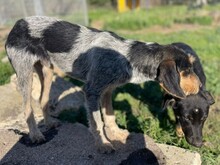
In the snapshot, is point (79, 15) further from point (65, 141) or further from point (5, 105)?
point (65, 141)

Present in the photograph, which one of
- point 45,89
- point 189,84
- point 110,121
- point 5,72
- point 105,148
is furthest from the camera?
point 5,72

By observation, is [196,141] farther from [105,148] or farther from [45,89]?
[45,89]

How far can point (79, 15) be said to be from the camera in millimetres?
14242

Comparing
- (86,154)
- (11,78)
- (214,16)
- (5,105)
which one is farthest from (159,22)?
(86,154)

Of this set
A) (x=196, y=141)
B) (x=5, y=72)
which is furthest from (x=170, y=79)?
(x=5, y=72)

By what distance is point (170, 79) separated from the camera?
4.01m

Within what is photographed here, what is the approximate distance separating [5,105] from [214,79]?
4.00 metres

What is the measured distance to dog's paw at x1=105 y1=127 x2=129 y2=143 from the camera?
5.06 meters

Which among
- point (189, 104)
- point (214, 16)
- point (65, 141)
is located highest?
point (189, 104)

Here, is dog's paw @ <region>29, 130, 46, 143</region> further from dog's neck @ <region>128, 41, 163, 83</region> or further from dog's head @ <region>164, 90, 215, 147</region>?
dog's head @ <region>164, 90, 215, 147</region>

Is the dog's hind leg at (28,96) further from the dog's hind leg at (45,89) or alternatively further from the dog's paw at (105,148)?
the dog's paw at (105,148)

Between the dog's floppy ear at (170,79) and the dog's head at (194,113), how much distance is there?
0.97ft

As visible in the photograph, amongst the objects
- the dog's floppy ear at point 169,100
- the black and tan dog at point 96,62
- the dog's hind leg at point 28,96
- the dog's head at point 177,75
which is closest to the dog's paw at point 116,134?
the black and tan dog at point 96,62

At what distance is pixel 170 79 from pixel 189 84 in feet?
1.03
